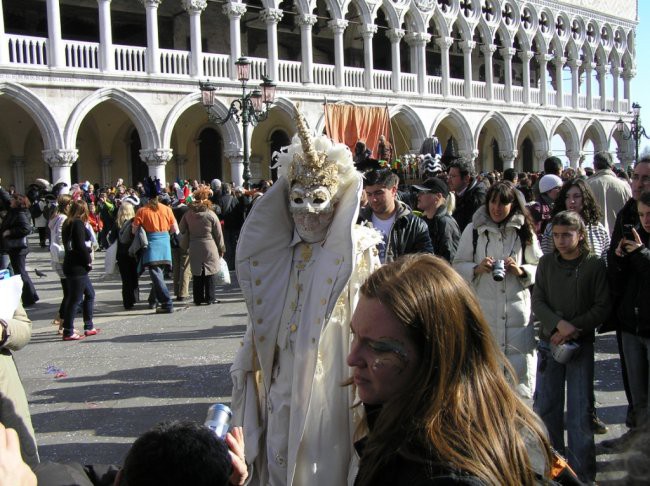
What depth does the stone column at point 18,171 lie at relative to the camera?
20.6 metres

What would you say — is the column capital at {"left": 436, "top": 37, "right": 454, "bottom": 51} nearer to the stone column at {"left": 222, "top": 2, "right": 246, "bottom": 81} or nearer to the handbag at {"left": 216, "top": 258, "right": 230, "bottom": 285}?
the stone column at {"left": 222, "top": 2, "right": 246, "bottom": 81}

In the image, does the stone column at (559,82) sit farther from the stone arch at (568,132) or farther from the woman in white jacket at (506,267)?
the woman in white jacket at (506,267)

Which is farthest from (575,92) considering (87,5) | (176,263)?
(176,263)

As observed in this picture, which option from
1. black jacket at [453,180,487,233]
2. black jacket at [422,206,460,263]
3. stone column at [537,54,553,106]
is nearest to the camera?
black jacket at [422,206,460,263]

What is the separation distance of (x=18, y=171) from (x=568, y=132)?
23835 mm

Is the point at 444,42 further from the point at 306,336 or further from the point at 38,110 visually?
the point at 306,336

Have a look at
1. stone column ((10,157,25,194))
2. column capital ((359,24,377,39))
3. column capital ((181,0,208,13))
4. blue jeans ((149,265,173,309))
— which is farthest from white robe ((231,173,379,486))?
column capital ((359,24,377,39))

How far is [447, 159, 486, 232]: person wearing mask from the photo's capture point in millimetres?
5719

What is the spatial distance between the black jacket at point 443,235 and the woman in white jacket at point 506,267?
590 millimetres

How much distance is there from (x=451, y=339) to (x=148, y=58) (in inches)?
745

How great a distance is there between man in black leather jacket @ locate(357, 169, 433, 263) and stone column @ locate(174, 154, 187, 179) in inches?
794

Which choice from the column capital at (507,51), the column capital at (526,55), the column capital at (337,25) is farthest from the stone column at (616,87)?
the column capital at (337,25)

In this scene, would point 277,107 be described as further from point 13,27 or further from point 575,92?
point 575,92

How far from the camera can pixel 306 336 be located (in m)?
2.67
